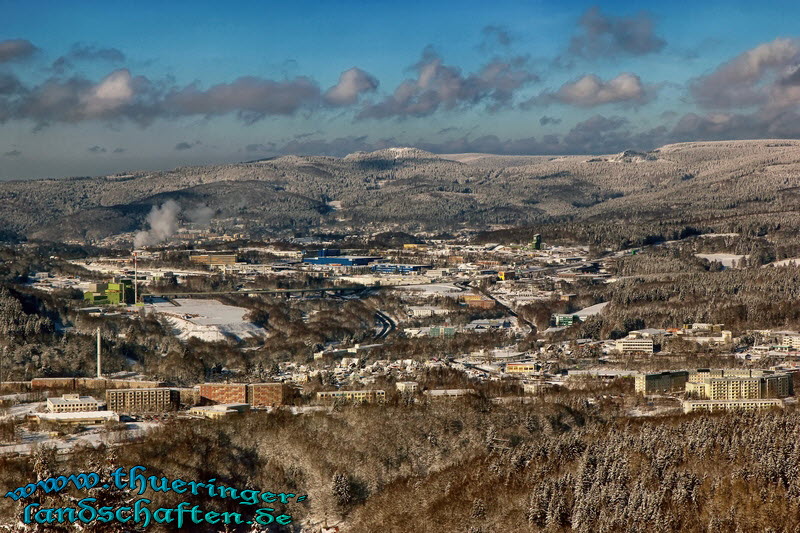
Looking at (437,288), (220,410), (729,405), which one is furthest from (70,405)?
(437,288)

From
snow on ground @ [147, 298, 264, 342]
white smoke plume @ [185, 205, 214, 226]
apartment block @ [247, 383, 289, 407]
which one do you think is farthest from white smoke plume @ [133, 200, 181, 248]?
apartment block @ [247, 383, 289, 407]

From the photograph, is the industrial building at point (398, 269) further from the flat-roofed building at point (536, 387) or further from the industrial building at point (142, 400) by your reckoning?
the industrial building at point (142, 400)

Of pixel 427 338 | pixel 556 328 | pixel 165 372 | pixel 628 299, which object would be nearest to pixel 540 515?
pixel 165 372

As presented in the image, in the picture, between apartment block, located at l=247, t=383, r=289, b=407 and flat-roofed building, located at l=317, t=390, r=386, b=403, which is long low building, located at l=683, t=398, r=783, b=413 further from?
apartment block, located at l=247, t=383, r=289, b=407

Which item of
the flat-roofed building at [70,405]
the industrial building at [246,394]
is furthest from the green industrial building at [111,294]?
the flat-roofed building at [70,405]

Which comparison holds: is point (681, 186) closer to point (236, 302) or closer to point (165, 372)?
point (236, 302)

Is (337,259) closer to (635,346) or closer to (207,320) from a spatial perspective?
(207,320)
